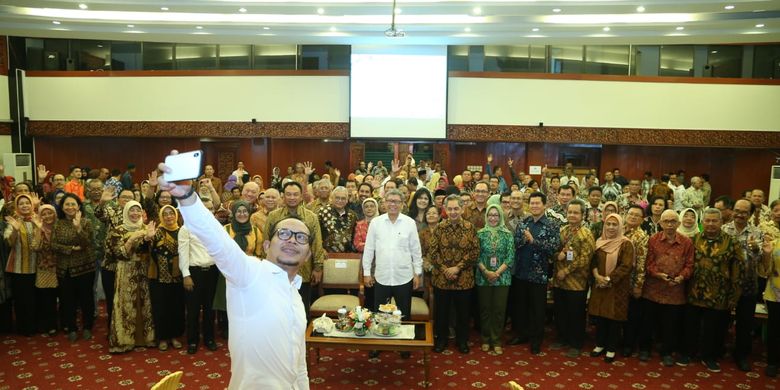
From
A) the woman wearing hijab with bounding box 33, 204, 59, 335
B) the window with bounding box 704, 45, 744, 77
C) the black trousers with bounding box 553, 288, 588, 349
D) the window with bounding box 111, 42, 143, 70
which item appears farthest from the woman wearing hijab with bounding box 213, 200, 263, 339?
the window with bounding box 704, 45, 744, 77

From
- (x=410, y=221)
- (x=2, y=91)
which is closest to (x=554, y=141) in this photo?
(x=410, y=221)

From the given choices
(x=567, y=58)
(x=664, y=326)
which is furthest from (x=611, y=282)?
(x=567, y=58)

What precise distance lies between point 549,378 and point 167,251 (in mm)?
Result: 3480

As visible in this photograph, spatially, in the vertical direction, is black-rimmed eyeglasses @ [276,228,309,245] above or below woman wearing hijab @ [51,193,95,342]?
above

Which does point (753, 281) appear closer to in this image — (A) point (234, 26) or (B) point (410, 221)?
(B) point (410, 221)

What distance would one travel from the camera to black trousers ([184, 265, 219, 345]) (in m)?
4.81

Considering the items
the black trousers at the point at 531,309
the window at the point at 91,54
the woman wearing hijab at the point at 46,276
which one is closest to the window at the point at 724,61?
the black trousers at the point at 531,309

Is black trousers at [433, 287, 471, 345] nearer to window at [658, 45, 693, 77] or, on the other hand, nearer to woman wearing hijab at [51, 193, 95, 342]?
woman wearing hijab at [51, 193, 95, 342]

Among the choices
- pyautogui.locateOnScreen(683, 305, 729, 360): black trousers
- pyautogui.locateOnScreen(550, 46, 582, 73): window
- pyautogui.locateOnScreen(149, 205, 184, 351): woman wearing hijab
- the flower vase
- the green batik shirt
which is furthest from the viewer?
pyautogui.locateOnScreen(550, 46, 582, 73): window

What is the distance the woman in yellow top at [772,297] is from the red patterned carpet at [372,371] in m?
0.17

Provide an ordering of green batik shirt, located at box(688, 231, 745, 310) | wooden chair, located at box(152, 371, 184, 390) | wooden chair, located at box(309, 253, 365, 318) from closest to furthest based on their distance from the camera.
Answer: wooden chair, located at box(152, 371, 184, 390), green batik shirt, located at box(688, 231, 745, 310), wooden chair, located at box(309, 253, 365, 318)

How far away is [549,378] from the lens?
447 cm

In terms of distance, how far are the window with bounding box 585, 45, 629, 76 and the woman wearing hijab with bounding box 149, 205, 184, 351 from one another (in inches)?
421

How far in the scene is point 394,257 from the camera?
4730 mm
